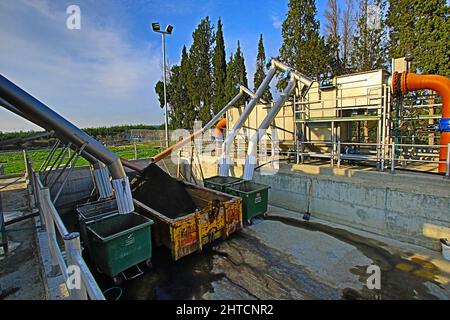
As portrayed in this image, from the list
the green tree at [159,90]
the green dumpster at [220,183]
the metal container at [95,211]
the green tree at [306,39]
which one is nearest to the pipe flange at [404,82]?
the green dumpster at [220,183]

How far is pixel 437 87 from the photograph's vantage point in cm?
676

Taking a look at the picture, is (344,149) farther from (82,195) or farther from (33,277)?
(82,195)

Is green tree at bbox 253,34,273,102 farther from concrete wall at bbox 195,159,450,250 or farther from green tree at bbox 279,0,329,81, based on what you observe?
concrete wall at bbox 195,159,450,250

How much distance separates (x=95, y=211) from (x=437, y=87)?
980cm

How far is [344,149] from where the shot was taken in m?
9.94

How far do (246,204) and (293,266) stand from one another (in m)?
2.27

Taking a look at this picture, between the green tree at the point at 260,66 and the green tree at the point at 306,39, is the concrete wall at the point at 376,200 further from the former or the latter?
the green tree at the point at 260,66

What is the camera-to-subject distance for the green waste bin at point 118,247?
13.7ft

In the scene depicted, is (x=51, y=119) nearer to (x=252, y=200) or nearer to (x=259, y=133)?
(x=252, y=200)

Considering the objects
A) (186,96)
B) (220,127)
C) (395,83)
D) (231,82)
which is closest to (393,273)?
(395,83)

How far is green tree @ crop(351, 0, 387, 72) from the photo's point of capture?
1714 cm

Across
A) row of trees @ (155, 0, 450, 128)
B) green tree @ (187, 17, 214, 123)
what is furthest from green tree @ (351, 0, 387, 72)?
green tree @ (187, 17, 214, 123)

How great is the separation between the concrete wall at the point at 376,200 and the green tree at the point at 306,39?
1089 centimetres

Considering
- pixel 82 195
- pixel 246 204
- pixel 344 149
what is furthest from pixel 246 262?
pixel 82 195
